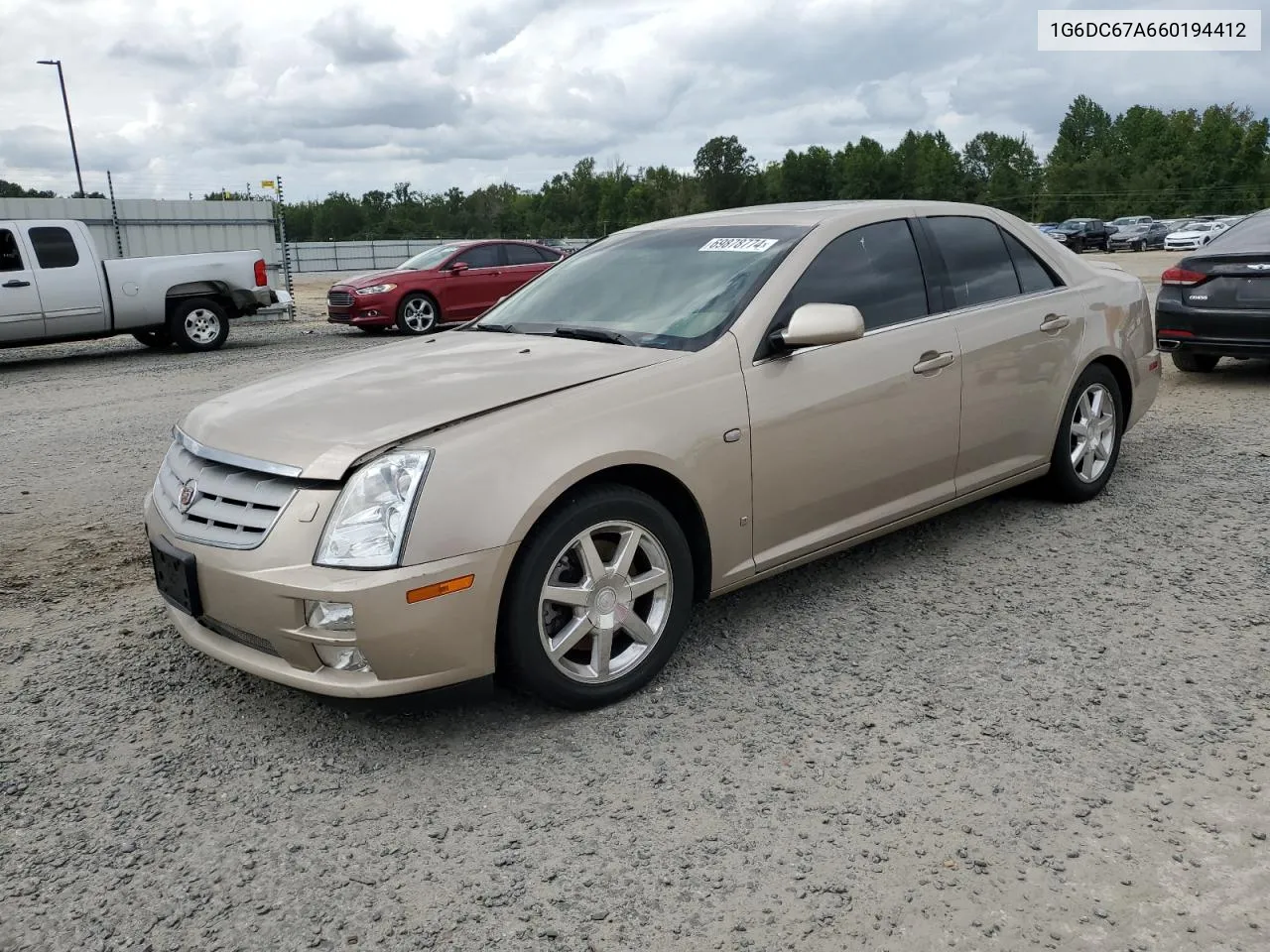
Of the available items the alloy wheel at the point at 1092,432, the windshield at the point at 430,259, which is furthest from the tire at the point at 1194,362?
the windshield at the point at 430,259

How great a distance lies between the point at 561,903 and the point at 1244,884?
1.57 metres

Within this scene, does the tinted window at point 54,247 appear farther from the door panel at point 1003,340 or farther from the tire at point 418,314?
the door panel at point 1003,340

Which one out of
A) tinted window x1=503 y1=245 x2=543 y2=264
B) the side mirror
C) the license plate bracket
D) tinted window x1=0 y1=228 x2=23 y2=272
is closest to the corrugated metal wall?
tinted window x1=503 y1=245 x2=543 y2=264

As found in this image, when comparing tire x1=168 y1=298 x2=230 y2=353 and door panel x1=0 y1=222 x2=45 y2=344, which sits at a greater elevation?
door panel x1=0 y1=222 x2=45 y2=344

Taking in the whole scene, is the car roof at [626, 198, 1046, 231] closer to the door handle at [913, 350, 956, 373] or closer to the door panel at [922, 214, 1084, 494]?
the door panel at [922, 214, 1084, 494]

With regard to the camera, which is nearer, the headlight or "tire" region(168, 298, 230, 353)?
the headlight

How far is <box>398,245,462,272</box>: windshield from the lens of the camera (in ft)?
55.4

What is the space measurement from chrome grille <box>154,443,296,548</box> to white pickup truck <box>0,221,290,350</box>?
37.2 ft

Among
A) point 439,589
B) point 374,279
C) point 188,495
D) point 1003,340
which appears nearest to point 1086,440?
point 1003,340

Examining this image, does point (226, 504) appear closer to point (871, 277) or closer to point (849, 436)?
point (849, 436)

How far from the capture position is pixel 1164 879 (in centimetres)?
252

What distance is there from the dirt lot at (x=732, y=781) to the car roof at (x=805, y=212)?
4.93 feet

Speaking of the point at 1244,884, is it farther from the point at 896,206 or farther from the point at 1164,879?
the point at 896,206

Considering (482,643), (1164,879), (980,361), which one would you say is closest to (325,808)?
(482,643)
